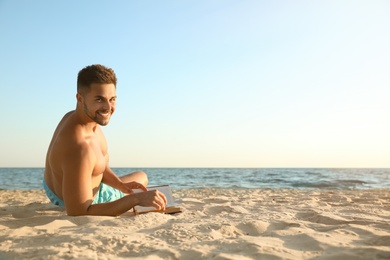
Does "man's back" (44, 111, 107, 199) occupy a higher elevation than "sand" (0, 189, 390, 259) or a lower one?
higher

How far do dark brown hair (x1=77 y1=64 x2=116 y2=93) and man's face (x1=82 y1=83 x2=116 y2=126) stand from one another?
4cm

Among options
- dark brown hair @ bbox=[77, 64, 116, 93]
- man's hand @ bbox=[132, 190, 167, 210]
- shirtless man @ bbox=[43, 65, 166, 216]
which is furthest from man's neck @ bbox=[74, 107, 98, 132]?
man's hand @ bbox=[132, 190, 167, 210]

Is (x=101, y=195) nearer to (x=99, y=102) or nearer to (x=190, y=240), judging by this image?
(x=99, y=102)

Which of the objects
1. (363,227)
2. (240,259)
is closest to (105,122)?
(240,259)

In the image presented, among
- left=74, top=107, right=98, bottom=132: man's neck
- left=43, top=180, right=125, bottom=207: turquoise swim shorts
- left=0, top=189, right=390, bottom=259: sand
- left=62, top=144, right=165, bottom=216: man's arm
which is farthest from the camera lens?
left=43, top=180, right=125, bottom=207: turquoise swim shorts

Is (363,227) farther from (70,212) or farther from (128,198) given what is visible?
(70,212)

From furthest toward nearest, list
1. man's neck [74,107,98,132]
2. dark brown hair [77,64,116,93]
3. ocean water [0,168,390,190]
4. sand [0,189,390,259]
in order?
ocean water [0,168,390,190] → man's neck [74,107,98,132] → dark brown hair [77,64,116,93] → sand [0,189,390,259]

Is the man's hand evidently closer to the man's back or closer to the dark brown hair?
the man's back

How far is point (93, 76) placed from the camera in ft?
8.48

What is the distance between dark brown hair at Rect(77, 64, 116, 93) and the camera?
2.58 m

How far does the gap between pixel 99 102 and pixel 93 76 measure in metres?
0.22

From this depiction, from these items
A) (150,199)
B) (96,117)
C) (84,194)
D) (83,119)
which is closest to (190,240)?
(150,199)

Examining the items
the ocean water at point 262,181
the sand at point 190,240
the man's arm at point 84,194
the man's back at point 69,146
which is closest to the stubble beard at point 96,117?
the man's back at point 69,146

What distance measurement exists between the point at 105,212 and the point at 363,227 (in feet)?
6.33
